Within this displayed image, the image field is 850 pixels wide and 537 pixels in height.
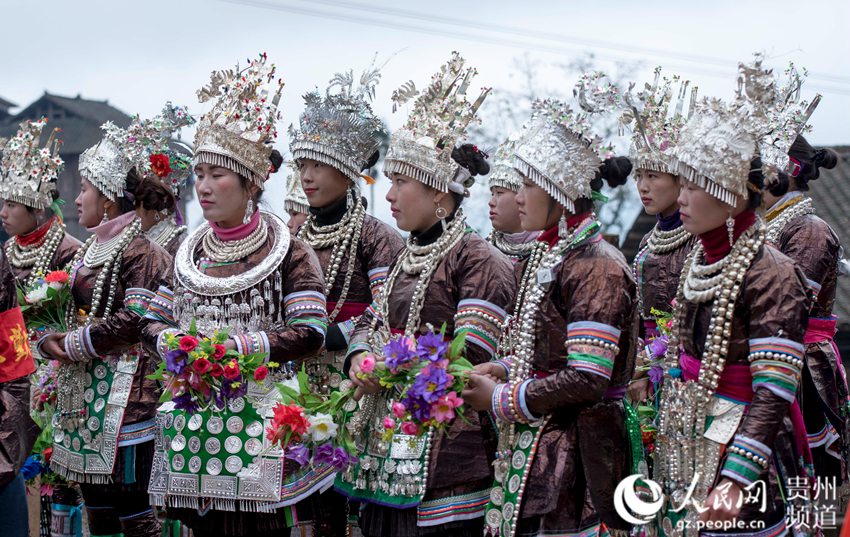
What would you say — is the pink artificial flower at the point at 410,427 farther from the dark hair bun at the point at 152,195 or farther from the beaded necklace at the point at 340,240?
the dark hair bun at the point at 152,195

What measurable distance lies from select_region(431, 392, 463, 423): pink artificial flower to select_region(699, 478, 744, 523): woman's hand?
41.2 inches

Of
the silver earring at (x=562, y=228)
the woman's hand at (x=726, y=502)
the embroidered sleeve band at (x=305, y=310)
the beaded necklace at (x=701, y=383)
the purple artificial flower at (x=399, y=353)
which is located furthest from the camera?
the embroidered sleeve band at (x=305, y=310)

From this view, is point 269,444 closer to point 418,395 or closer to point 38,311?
point 418,395

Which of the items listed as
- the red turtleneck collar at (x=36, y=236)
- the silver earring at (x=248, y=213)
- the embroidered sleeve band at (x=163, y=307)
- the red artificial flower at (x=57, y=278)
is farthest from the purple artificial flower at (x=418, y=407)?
the red turtleneck collar at (x=36, y=236)

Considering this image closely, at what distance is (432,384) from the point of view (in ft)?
14.0

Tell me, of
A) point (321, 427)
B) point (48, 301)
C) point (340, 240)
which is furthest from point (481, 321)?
point (48, 301)

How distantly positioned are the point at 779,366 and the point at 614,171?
1193 mm

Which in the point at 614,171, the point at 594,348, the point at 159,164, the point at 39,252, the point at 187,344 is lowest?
the point at 594,348

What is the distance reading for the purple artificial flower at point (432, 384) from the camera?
4273 mm

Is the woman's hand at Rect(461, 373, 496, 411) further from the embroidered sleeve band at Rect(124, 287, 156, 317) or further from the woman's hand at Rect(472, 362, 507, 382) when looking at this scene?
the embroidered sleeve band at Rect(124, 287, 156, 317)

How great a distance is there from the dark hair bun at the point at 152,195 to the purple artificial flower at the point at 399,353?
319 centimetres

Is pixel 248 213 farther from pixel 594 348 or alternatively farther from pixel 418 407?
pixel 594 348

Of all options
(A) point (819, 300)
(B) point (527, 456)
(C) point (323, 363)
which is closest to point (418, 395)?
(B) point (527, 456)

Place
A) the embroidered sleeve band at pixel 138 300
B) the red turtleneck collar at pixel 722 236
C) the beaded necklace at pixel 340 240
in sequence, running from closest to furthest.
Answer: the red turtleneck collar at pixel 722 236, the beaded necklace at pixel 340 240, the embroidered sleeve band at pixel 138 300
